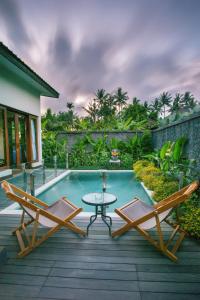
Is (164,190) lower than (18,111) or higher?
lower

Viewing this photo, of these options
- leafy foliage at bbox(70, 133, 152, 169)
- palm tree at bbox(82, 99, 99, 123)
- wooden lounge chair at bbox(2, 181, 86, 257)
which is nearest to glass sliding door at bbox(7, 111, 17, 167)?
leafy foliage at bbox(70, 133, 152, 169)

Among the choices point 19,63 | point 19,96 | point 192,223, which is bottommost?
point 192,223

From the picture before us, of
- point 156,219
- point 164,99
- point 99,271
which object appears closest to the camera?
point 99,271

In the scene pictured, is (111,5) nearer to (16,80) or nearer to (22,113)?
(16,80)

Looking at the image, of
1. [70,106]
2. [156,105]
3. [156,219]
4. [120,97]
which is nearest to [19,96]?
[156,219]

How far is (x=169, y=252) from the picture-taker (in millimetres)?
2438

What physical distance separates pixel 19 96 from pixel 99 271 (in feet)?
25.0

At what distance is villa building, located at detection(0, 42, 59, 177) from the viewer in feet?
22.1

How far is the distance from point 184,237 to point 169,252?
615 mm

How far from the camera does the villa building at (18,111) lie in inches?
265

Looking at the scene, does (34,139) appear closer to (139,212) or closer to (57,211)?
(57,211)

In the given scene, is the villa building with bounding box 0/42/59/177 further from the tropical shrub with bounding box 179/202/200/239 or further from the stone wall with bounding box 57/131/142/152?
the tropical shrub with bounding box 179/202/200/239

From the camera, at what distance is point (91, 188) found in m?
7.35

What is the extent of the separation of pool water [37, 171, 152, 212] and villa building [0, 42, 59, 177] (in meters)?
2.11
